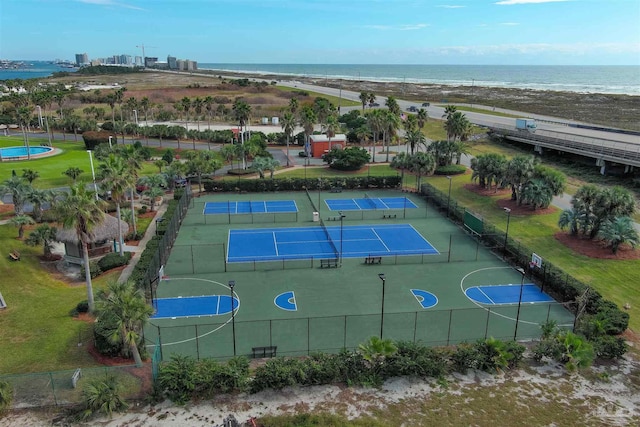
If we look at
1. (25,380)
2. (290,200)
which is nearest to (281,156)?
(290,200)

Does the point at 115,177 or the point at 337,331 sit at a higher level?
the point at 115,177

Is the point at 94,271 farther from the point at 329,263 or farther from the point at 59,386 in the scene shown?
the point at 329,263

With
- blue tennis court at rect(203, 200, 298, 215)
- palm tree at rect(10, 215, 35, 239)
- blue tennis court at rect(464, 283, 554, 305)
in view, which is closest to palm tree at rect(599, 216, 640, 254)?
blue tennis court at rect(464, 283, 554, 305)

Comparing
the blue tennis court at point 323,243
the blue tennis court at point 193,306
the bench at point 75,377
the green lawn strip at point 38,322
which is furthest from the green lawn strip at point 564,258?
the green lawn strip at point 38,322

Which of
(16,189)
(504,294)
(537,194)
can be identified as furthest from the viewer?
(537,194)

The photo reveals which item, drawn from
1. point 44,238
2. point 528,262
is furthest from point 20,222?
point 528,262

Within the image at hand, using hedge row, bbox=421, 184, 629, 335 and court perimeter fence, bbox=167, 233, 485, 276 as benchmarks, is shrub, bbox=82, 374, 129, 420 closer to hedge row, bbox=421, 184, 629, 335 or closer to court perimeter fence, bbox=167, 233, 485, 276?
court perimeter fence, bbox=167, 233, 485, 276

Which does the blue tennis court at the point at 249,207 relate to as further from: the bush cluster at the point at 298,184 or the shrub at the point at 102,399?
the shrub at the point at 102,399
